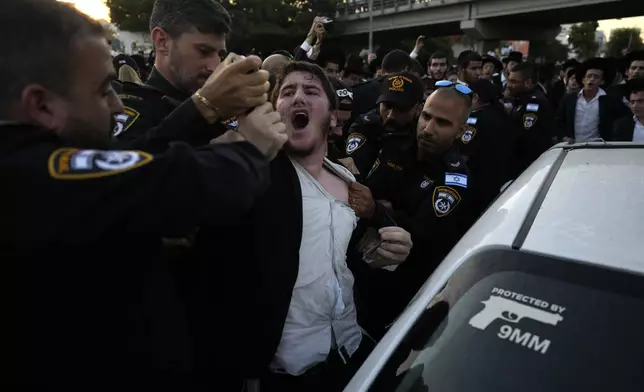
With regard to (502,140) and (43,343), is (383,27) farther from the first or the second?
(43,343)

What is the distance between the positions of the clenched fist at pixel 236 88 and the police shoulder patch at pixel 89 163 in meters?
0.32

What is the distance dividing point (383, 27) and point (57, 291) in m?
47.9

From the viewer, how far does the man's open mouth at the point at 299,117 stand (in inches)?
77.9

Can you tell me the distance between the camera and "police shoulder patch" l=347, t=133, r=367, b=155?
3.49 metres

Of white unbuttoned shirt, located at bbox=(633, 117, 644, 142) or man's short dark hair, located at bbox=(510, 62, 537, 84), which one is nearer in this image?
white unbuttoned shirt, located at bbox=(633, 117, 644, 142)

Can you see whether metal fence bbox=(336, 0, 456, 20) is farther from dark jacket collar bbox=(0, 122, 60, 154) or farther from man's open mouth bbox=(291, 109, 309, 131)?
dark jacket collar bbox=(0, 122, 60, 154)

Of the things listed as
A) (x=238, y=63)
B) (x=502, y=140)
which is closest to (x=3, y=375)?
(x=238, y=63)

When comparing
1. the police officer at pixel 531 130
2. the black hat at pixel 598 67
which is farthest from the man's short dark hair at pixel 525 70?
the black hat at pixel 598 67

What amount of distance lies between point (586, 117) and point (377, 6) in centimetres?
4384

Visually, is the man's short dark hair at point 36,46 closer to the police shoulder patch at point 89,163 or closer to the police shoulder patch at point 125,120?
the police shoulder patch at point 89,163

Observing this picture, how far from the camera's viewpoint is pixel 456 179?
2.51 metres

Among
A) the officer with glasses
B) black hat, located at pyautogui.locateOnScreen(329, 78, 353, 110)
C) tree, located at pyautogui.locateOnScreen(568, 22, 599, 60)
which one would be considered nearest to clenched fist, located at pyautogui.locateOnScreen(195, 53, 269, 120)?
the officer with glasses

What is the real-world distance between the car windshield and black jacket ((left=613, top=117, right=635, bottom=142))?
15.2ft

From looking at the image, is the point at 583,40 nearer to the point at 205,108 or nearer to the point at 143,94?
the point at 143,94
